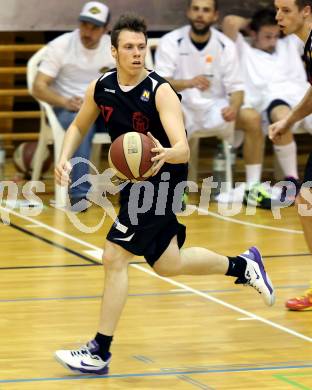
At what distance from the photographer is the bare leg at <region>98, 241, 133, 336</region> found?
576cm

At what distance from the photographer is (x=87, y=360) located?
18.9 feet

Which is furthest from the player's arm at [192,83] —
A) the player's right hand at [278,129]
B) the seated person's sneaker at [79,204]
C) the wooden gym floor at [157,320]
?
the player's right hand at [278,129]

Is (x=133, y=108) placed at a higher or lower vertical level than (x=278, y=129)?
higher

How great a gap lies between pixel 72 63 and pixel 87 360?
5677 mm

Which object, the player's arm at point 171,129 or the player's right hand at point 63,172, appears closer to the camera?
the player's arm at point 171,129

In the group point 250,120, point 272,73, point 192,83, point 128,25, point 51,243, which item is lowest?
point 51,243

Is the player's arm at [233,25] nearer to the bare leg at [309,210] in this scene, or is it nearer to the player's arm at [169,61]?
the player's arm at [169,61]

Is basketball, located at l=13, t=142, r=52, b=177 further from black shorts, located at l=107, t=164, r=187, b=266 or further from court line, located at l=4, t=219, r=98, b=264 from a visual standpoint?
black shorts, located at l=107, t=164, r=187, b=266

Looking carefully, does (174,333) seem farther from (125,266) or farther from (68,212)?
(68,212)

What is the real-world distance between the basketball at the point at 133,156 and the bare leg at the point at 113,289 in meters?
0.38

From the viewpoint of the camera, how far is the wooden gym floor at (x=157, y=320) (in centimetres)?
573

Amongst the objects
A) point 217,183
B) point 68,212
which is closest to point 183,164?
point 68,212

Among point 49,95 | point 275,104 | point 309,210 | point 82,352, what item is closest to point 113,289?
point 82,352

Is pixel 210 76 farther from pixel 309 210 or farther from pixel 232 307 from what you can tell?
pixel 309 210
